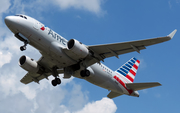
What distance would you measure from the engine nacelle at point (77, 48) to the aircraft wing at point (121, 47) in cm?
135

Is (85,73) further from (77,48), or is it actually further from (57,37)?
(57,37)

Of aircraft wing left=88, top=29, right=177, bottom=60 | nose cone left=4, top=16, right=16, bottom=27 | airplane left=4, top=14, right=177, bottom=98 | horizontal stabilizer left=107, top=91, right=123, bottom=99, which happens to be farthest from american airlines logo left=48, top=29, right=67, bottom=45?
horizontal stabilizer left=107, top=91, right=123, bottom=99

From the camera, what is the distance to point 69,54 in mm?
26047

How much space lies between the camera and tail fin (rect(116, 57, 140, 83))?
122 ft

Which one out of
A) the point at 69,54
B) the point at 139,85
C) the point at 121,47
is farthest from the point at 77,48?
the point at 139,85

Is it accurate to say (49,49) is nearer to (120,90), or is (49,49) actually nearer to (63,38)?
(63,38)

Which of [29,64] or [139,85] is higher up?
[29,64]

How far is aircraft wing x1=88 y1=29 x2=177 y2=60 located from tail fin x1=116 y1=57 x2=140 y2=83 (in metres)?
9.44

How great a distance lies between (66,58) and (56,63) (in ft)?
6.55

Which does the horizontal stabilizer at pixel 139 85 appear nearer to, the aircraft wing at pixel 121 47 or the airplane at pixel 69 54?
the airplane at pixel 69 54

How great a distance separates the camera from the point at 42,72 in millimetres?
30391

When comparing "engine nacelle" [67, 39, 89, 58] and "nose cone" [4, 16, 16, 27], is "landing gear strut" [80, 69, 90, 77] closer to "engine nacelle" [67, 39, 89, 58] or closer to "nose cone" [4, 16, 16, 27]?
"engine nacelle" [67, 39, 89, 58]

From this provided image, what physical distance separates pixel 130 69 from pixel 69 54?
1596 cm

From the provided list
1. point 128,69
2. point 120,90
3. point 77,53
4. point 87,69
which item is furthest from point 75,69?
point 128,69
